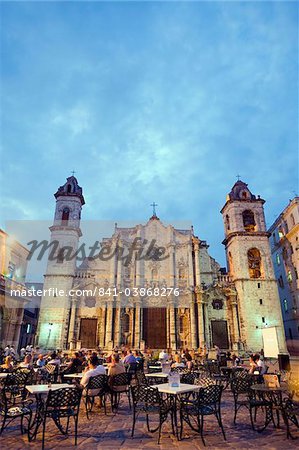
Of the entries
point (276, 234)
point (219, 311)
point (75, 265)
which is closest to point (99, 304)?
point (75, 265)

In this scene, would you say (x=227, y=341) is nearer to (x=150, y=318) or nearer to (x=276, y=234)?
(x=150, y=318)

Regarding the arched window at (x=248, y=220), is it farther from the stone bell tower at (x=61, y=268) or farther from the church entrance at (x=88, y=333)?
the church entrance at (x=88, y=333)

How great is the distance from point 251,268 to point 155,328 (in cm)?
1229

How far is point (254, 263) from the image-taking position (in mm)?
31984

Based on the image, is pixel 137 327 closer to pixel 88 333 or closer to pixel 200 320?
pixel 88 333

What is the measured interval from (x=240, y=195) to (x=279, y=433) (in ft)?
102

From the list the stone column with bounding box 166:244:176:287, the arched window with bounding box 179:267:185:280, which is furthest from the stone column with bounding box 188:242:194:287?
the stone column with bounding box 166:244:176:287

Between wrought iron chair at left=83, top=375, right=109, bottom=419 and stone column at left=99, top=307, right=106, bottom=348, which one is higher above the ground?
stone column at left=99, top=307, right=106, bottom=348

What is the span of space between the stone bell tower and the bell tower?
1738 centimetres

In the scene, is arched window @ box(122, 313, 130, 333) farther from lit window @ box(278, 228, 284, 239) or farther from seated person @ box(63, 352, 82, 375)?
lit window @ box(278, 228, 284, 239)

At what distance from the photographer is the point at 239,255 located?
3098 centimetres

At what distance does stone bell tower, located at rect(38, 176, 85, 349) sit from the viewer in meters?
27.8

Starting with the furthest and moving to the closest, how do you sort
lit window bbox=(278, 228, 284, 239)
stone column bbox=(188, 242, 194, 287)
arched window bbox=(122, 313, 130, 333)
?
lit window bbox=(278, 228, 284, 239)
stone column bbox=(188, 242, 194, 287)
arched window bbox=(122, 313, 130, 333)

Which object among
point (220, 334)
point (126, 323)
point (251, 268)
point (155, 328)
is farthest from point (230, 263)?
point (126, 323)
